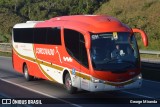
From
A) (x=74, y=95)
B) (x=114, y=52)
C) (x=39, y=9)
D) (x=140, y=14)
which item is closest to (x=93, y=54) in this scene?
(x=114, y=52)

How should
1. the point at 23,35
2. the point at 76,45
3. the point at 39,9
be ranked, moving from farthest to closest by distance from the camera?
1. the point at 39,9
2. the point at 23,35
3. the point at 76,45

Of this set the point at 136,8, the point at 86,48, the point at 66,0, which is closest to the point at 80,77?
the point at 86,48

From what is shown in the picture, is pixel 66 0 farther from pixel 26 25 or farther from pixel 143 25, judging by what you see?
pixel 26 25

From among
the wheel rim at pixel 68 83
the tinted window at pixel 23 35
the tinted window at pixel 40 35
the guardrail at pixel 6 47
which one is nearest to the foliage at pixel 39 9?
the guardrail at pixel 6 47

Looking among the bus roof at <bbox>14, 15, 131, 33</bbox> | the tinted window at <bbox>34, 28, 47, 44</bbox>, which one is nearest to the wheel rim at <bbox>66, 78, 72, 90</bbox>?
the bus roof at <bbox>14, 15, 131, 33</bbox>

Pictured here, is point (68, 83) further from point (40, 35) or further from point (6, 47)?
point (6, 47)

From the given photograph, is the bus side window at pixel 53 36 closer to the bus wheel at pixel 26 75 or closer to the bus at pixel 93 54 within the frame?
the bus at pixel 93 54

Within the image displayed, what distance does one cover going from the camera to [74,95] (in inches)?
686

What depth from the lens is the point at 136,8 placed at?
210ft

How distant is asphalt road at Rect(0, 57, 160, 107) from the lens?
15703 mm

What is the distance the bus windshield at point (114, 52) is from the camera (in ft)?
52.4

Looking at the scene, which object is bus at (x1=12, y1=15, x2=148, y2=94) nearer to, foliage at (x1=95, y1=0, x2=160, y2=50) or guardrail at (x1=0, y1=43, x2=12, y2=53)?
foliage at (x1=95, y1=0, x2=160, y2=50)

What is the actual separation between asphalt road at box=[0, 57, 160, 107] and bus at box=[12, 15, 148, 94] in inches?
17.7

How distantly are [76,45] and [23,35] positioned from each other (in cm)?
748
